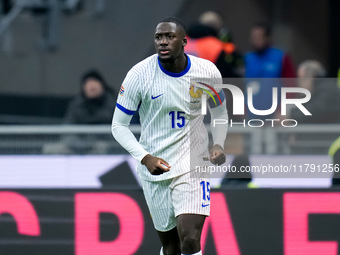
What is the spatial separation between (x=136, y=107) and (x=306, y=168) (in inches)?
93.1

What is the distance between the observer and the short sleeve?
20.4ft

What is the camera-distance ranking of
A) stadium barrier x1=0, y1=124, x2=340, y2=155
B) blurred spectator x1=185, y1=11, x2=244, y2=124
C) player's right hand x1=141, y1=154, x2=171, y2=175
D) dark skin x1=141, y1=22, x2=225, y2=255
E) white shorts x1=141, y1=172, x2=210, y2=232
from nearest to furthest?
player's right hand x1=141, y1=154, x2=171, y2=175 < dark skin x1=141, y1=22, x2=225, y2=255 < white shorts x1=141, y1=172, x2=210, y2=232 < stadium barrier x1=0, y1=124, x2=340, y2=155 < blurred spectator x1=185, y1=11, x2=244, y2=124

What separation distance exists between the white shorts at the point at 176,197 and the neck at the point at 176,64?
724 mm

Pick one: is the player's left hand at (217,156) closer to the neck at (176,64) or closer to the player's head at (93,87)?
the neck at (176,64)

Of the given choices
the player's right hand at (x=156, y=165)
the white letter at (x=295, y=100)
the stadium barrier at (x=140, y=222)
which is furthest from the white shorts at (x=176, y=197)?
the white letter at (x=295, y=100)

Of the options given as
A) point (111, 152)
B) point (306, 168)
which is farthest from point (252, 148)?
point (111, 152)

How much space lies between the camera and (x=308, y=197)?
7.80 m

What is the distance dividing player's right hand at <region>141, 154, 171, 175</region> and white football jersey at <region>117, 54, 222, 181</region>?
29 centimetres

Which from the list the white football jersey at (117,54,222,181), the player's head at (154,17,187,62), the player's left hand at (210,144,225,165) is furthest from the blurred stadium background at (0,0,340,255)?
the player's head at (154,17,187,62)

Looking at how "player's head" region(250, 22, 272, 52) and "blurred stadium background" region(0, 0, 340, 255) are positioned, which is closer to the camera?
"blurred stadium background" region(0, 0, 340, 255)

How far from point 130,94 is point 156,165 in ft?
1.93

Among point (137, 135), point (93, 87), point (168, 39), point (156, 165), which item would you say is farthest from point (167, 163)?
point (93, 87)

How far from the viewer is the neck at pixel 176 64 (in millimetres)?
6230

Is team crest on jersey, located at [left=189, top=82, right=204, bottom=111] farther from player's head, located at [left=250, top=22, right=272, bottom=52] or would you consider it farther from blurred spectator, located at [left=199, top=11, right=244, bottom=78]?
player's head, located at [left=250, top=22, right=272, bottom=52]
